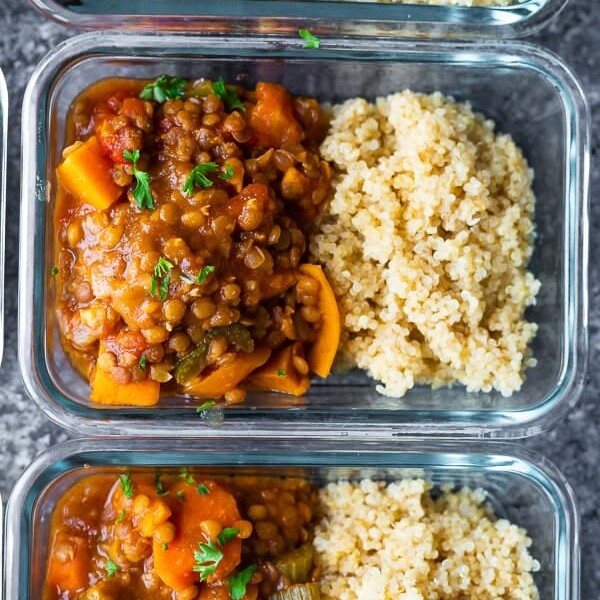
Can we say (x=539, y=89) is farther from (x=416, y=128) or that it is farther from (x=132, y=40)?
(x=132, y=40)

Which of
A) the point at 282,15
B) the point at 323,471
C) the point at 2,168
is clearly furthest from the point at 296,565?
the point at 282,15

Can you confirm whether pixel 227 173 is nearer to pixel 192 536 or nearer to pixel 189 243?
pixel 189 243

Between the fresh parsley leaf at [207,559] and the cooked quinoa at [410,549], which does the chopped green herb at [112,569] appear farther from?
the cooked quinoa at [410,549]

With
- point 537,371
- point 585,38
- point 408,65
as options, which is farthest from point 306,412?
point 585,38

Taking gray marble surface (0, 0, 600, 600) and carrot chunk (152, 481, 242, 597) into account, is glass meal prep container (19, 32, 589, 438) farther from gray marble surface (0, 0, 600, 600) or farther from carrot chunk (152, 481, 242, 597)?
gray marble surface (0, 0, 600, 600)

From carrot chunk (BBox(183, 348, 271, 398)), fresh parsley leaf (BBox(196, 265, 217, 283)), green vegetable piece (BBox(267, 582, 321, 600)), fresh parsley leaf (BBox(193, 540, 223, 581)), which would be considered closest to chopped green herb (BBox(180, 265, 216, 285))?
fresh parsley leaf (BBox(196, 265, 217, 283))
